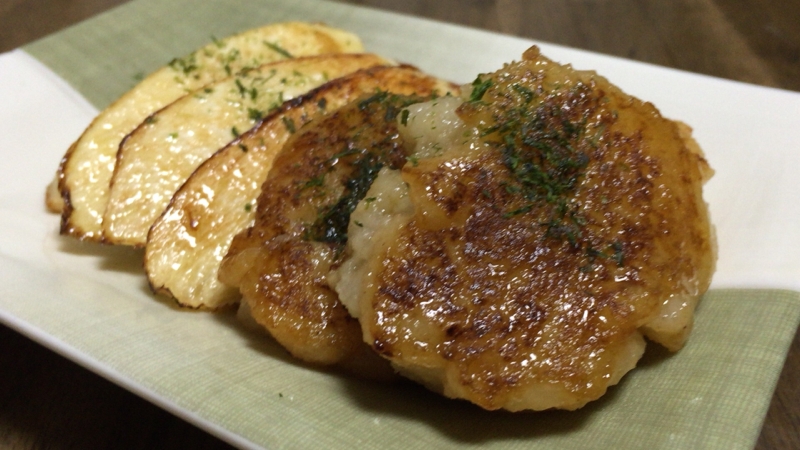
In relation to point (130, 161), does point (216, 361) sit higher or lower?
lower

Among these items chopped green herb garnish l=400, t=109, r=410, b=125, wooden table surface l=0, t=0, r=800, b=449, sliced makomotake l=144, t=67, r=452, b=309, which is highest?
chopped green herb garnish l=400, t=109, r=410, b=125

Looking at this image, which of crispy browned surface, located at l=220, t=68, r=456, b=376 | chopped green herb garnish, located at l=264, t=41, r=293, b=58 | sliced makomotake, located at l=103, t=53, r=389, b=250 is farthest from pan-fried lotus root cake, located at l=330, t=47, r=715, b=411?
chopped green herb garnish, located at l=264, t=41, r=293, b=58

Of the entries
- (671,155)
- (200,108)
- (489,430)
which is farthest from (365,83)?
(489,430)

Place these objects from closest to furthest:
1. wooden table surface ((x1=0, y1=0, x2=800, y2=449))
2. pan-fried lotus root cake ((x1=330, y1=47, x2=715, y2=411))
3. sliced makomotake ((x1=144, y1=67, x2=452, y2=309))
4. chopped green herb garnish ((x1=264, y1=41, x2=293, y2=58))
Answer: pan-fried lotus root cake ((x1=330, y1=47, x2=715, y2=411))
wooden table surface ((x1=0, y1=0, x2=800, y2=449))
sliced makomotake ((x1=144, y1=67, x2=452, y2=309))
chopped green herb garnish ((x1=264, y1=41, x2=293, y2=58))

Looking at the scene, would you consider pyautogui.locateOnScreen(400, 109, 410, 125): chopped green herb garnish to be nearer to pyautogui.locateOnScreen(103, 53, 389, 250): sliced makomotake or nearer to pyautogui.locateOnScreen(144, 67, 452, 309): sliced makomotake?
pyautogui.locateOnScreen(144, 67, 452, 309): sliced makomotake

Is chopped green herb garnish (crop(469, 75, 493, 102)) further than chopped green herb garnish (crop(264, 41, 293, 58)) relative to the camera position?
No

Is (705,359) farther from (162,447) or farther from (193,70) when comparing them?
(193,70)

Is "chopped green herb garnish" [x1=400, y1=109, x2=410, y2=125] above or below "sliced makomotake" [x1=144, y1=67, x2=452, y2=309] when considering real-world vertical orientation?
above
